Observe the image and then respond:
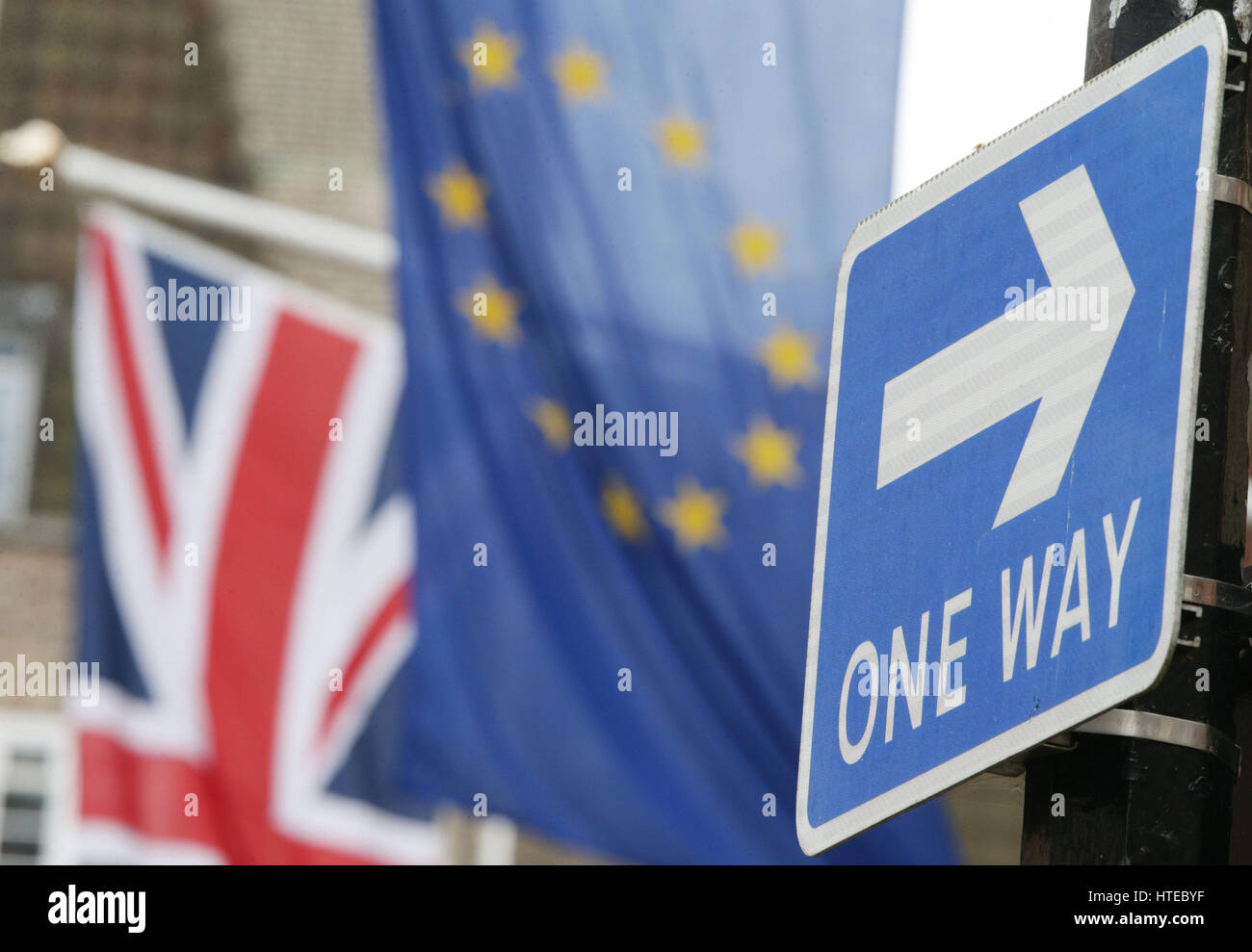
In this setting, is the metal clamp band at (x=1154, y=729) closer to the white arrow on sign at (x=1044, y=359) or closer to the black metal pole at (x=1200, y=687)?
the black metal pole at (x=1200, y=687)

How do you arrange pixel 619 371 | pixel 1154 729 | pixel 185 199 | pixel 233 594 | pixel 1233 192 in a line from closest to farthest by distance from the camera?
1. pixel 1154 729
2. pixel 1233 192
3. pixel 619 371
4. pixel 233 594
5. pixel 185 199

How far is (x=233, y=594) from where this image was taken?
6586 millimetres

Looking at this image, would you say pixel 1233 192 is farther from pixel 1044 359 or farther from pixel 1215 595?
pixel 1215 595

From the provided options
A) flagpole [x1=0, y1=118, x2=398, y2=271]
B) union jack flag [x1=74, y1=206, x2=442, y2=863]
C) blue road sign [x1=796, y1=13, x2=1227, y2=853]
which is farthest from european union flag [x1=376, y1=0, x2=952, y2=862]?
blue road sign [x1=796, y1=13, x2=1227, y2=853]

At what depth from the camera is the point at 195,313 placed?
704 centimetres

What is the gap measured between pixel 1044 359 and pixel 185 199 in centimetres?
658

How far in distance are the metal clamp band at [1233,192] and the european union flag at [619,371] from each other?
3800mm

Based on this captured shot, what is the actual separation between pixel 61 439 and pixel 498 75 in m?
3.98

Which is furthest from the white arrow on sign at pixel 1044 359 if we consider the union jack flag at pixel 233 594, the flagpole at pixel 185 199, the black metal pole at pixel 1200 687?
the flagpole at pixel 185 199

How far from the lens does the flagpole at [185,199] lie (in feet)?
25.8

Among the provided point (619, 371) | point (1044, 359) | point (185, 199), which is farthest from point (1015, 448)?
point (185, 199)
